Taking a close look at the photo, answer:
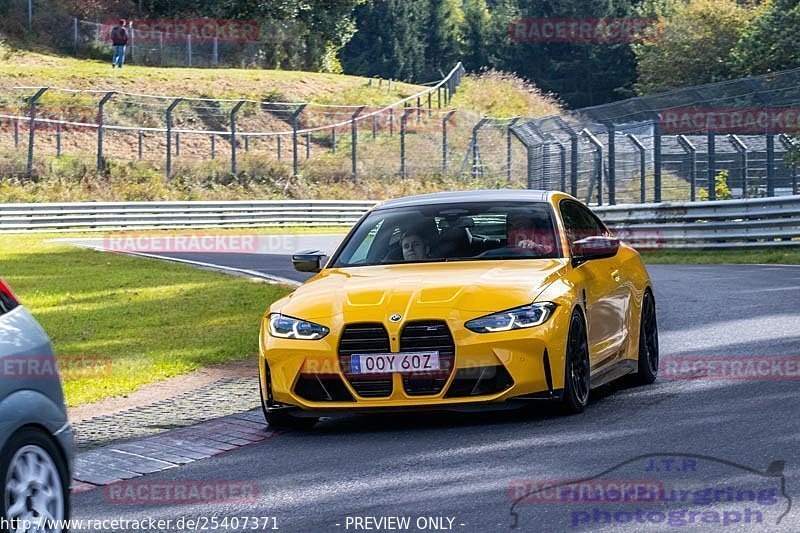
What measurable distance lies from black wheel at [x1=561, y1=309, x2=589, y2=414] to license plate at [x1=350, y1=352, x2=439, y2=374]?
2.75 ft

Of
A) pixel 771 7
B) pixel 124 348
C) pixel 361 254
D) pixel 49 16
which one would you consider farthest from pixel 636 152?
pixel 49 16

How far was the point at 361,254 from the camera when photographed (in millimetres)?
10102

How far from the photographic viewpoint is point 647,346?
1045 centimetres

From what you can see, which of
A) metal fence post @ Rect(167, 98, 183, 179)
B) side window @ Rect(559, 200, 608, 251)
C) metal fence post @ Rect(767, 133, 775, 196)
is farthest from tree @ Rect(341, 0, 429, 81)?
side window @ Rect(559, 200, 608, 251)

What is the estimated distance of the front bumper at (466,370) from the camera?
845 centimetres

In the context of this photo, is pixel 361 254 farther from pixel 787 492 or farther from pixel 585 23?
pixel 585 23

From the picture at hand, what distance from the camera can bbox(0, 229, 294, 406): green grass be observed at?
12570mm

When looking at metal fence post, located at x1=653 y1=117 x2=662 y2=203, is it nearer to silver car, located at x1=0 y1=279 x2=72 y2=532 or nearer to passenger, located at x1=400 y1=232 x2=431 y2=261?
passenger, located at x1=400 y1=232 x2=431 y2=261

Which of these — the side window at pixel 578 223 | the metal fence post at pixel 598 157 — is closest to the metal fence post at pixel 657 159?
the metal fence post at pixel 598 157

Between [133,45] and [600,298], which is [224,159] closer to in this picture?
[133,45]

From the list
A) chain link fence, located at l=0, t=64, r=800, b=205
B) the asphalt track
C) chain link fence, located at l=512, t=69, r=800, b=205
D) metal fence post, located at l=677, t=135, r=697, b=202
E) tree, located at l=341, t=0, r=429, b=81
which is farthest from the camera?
tree, located at l=341, t=0, r=429, b=81

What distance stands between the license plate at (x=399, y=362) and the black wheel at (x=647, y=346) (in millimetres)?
2391

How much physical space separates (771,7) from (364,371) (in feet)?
170

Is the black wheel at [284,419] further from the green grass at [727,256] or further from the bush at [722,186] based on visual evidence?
the bush at [722,186]
